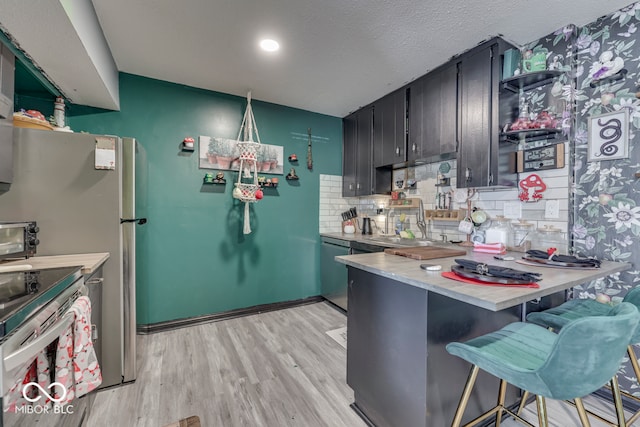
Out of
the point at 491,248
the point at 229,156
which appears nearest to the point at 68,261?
the point at 229,156

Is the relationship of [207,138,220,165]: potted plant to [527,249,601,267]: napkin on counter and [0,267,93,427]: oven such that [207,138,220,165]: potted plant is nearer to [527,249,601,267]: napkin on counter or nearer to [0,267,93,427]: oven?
[0,267,93,427]: oven

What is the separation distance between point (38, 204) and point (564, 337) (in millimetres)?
2633

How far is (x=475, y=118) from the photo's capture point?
222 centimetres

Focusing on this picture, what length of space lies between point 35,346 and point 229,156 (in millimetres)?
2443

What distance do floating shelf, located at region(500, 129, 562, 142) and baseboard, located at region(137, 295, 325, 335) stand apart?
2.73m

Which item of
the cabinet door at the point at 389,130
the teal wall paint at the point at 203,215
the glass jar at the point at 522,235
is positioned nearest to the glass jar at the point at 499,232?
the glass jar at the point at 522,235

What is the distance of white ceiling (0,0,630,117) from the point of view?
1.67m

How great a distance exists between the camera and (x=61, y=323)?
1.01 metres

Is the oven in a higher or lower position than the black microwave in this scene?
lower

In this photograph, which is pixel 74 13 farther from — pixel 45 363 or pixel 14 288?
pixel 45 363

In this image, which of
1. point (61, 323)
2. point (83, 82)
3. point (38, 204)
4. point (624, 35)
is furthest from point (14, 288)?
point (624, 35)

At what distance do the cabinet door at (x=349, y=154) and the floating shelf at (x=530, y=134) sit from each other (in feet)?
5.93

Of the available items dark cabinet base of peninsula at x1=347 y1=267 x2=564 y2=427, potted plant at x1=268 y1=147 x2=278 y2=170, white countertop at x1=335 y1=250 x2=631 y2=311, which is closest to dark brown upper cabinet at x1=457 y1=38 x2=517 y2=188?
white countertop at x1=335 y1=250 x2=631 y2=311

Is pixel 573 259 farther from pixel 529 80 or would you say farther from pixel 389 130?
pixel 389 130
